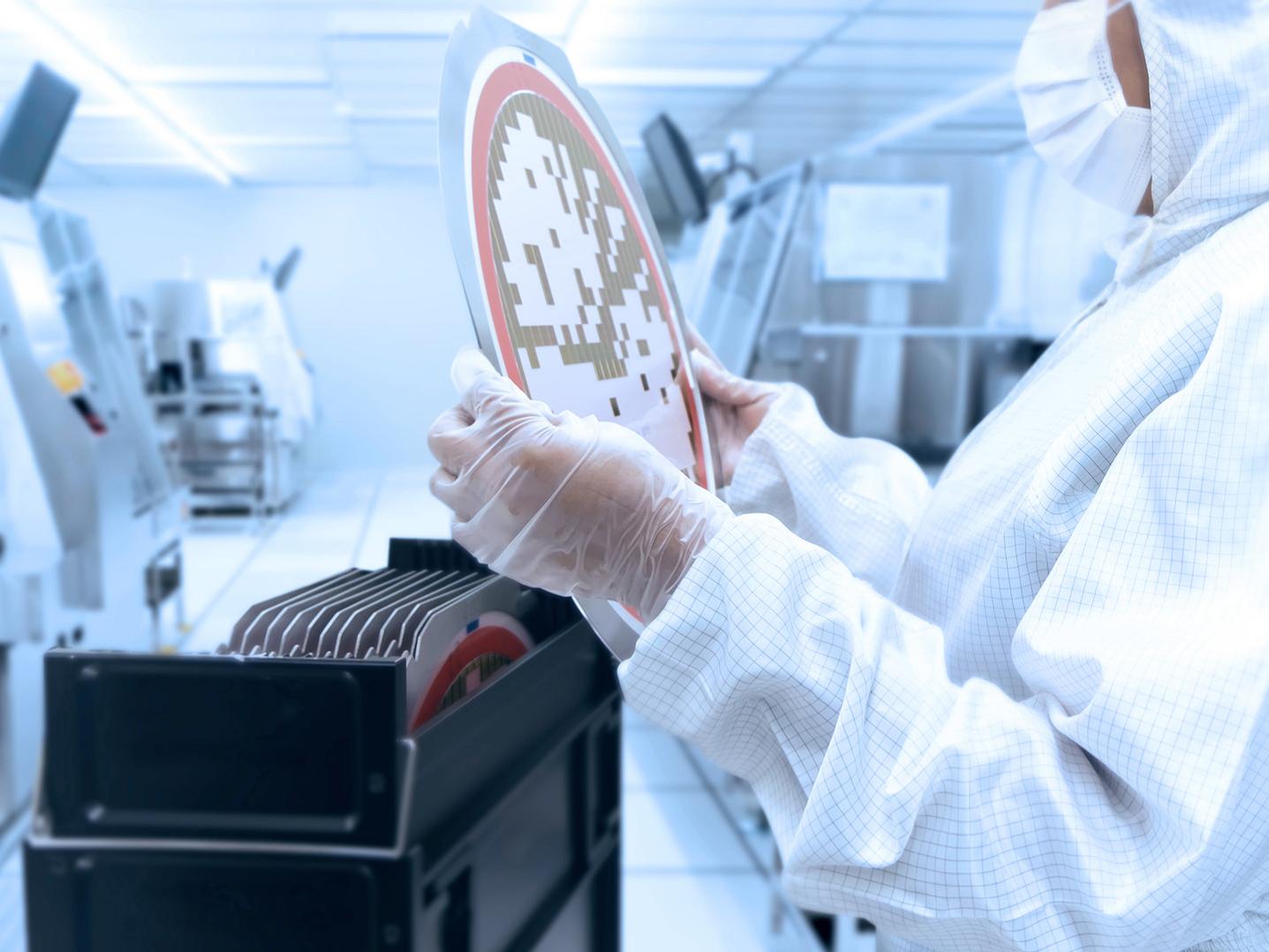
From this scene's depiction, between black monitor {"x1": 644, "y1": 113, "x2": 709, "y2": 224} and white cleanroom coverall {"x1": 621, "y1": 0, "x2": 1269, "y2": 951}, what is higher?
black monitor {"x1": 644, "y1": 113, "x2": 709, "y2": 224}

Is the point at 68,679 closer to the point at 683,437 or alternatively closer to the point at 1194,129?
the point at 683,437

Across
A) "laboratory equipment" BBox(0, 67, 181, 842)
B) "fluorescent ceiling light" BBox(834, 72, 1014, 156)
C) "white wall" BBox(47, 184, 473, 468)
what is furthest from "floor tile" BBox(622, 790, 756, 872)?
"white wall" BBox(47, 184, 473, 468)

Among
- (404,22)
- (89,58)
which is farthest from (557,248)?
(89,58)

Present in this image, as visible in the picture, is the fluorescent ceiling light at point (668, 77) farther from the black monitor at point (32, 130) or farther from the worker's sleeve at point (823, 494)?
the worker's sleeve at point (823, 494)

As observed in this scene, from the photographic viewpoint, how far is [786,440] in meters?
1.05

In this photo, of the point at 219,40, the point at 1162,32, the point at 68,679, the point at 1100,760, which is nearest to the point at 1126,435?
the point at 1100,760

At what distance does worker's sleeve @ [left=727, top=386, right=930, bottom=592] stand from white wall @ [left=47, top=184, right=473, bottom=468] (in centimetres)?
758

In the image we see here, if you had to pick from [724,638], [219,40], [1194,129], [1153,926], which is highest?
[219,40]

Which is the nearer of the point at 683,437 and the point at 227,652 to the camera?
the point at 227,652

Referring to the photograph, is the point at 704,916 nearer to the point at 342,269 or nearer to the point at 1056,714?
the point at 1056,714

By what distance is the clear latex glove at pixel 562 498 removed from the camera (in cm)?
63

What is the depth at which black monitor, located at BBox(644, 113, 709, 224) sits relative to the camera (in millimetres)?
4414

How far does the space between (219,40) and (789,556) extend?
5.10 m

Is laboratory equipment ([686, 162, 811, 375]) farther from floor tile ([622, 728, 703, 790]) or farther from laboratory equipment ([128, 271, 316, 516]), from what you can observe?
laboratory equipment ([128, 271, 316, 516])
